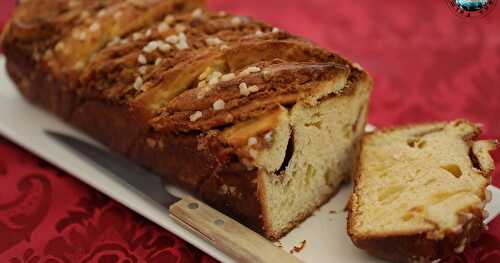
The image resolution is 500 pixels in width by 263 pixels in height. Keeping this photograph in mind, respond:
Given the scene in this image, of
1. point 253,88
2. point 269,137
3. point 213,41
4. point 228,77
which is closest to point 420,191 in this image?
point 269,137

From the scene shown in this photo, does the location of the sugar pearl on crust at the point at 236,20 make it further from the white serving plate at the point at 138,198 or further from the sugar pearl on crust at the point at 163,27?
the white serving plate at the point at 138,198

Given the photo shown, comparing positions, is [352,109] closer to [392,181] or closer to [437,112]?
[392,181]

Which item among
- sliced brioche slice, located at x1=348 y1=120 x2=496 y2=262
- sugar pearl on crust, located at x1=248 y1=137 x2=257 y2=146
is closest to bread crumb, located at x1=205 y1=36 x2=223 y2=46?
sugar pearl on crust, located at x1=248 y1=137 x2=257 y2=146

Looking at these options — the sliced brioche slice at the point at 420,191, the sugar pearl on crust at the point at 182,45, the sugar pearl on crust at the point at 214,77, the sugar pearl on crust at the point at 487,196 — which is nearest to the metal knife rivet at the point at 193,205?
the sugar pearl on crust at the point at 214,77

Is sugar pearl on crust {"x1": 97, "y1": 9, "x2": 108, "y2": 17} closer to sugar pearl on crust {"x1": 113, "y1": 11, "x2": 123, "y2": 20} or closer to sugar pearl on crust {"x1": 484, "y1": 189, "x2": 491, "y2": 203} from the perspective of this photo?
sugar pearl on crust {"x1": 113, "y1": 11, "x2": 123, "y2": 20}

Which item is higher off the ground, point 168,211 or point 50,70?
point 50,70

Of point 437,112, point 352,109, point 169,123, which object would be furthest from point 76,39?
point 437,112

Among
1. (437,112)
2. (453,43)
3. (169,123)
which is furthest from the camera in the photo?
(453,43)

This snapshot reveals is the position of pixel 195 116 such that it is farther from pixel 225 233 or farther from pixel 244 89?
pixel 225 233
